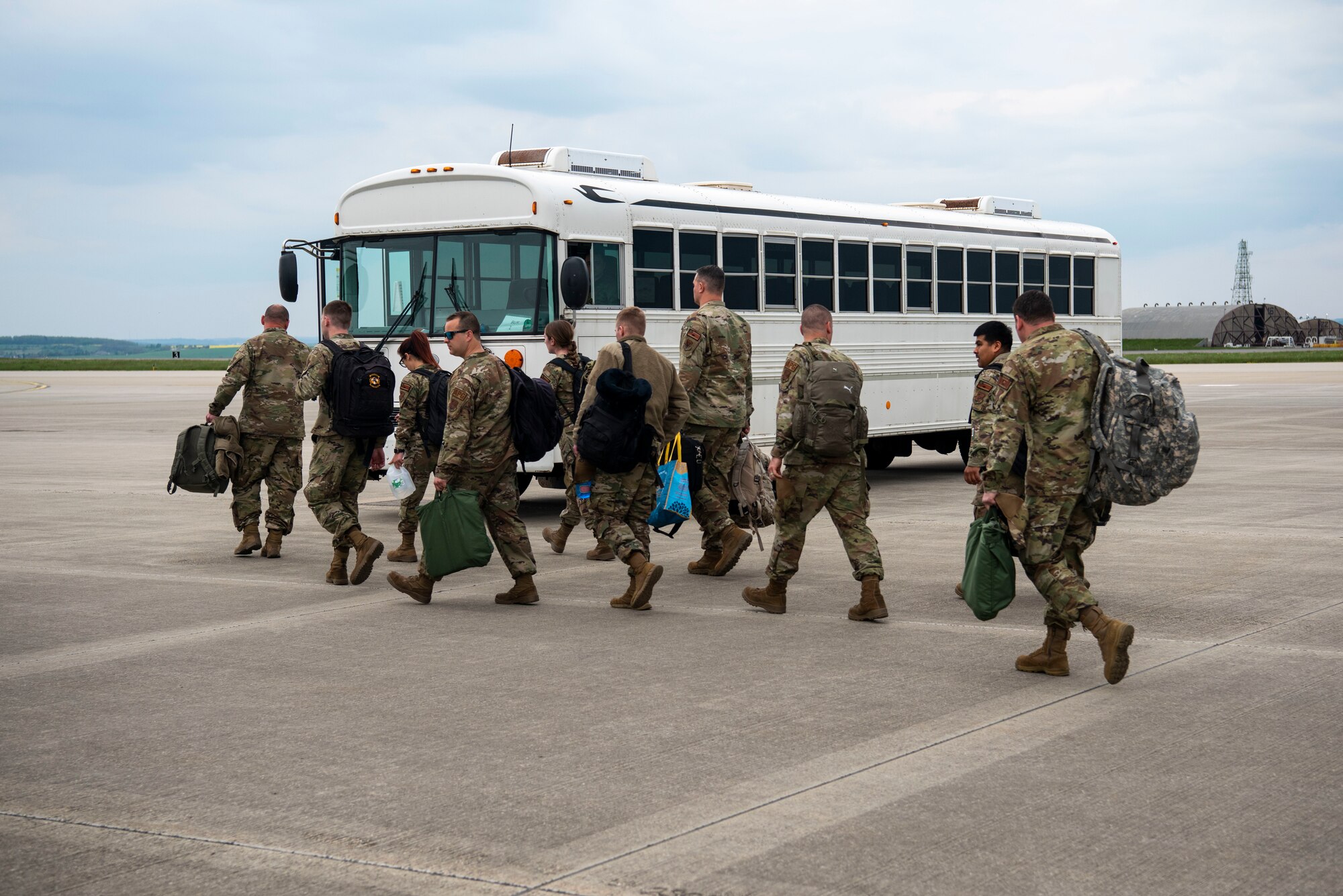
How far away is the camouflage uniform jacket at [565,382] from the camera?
1123cm

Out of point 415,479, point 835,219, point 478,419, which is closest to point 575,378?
point 415,479

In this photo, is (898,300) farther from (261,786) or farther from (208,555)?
(261,786)

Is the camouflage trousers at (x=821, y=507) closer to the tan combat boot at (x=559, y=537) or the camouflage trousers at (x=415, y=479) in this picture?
the camouflage trousers at (x=415, y=479)

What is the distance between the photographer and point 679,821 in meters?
4.80

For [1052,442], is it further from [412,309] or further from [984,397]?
[412,309]

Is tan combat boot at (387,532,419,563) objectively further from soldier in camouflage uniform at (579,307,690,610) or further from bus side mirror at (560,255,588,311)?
bus side mirror at (560,255,588,311)

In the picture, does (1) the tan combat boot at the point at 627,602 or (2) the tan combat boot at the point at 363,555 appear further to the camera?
(2) the tan combat boot at the point at 363,555

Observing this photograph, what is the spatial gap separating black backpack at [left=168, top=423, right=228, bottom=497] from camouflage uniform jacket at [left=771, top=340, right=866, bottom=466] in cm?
500

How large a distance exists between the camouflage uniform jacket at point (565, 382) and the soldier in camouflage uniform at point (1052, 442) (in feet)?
16.0

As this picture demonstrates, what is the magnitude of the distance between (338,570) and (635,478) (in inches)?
90.3

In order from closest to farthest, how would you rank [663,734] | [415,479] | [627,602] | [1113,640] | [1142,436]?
1. [663,734]
2. [1113,640]
3. [1142,436]
4. [627,602]
5. [415,479]

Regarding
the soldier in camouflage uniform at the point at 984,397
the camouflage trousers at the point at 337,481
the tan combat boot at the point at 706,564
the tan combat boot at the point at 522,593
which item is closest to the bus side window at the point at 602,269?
the camouflage trousers at the point at 337,481

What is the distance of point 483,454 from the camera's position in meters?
8.86

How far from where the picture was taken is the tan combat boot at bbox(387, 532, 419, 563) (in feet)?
36.2
